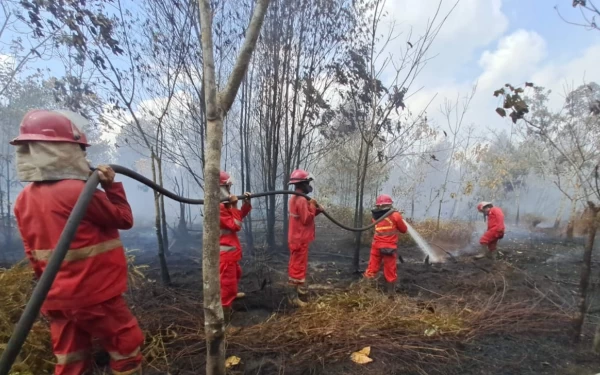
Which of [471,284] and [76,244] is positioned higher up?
[76,244]

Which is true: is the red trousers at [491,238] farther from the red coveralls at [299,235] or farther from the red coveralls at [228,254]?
the red coveralls at [228,254]

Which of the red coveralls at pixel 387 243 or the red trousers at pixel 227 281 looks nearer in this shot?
the red trousers at pixel 227 281

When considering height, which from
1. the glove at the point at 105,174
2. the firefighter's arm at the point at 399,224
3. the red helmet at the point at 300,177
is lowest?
the firefighter's arm at the point at 399,224

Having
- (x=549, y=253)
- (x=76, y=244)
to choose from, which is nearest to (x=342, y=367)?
(x=76, y=244)

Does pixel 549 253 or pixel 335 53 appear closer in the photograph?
pixel 335 53

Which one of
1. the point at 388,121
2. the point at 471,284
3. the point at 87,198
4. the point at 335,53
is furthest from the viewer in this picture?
the point at 335,53

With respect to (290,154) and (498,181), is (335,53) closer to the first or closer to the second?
(290,154)

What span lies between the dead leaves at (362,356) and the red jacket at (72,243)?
2.19m

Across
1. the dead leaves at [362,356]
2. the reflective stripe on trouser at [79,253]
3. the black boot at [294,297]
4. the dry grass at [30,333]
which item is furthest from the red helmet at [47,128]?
the black boot at [294,297]

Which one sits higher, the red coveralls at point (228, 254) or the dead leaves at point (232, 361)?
the red coveralls at point (228, 254)

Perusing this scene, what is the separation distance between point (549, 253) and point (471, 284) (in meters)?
6.05

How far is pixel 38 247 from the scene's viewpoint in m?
2.18

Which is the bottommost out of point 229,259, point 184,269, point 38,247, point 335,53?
A: point 184,269

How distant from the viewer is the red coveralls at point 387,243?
579 cm
